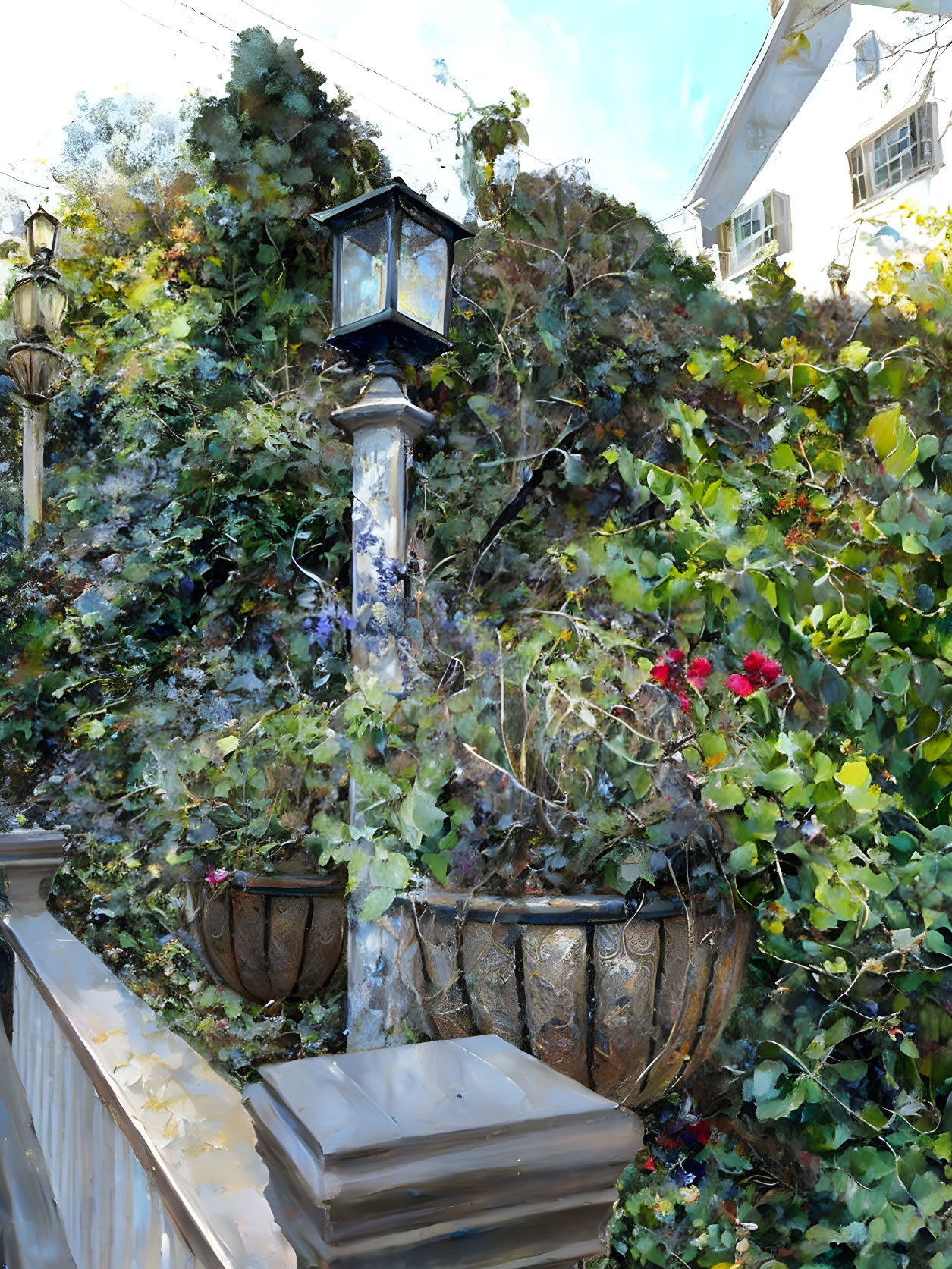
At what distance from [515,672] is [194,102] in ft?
10.2

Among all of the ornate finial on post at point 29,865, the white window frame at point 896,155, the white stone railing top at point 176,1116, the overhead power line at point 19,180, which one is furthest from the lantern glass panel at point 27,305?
the white window frame at point 896,155

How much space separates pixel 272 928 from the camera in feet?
7.68

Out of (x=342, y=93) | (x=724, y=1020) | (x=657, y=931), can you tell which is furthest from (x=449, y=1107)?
(x=342, y=93)

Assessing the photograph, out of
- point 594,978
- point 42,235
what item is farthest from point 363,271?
point 42,235

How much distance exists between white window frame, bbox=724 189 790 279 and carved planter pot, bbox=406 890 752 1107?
110 inches

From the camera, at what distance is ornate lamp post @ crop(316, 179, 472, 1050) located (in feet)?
6.48

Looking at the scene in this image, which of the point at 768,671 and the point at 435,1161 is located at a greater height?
the point at 768,671

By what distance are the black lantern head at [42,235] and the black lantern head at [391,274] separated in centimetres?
242

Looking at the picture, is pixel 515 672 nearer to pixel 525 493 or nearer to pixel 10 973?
pixel 525 493

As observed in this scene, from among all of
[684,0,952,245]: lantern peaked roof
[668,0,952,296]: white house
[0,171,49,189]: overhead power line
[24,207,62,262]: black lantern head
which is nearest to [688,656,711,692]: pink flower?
[684,0,952,245]: lantern peaked roof

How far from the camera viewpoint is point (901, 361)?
2.37 metres

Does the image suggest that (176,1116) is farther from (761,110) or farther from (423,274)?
(761,110)

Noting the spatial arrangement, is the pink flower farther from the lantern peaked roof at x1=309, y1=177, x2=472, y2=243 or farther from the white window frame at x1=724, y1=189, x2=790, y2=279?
the white window frame at x1=724, y1=189, x2=790, y2=279

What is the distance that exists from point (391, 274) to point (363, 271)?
0.10 m
